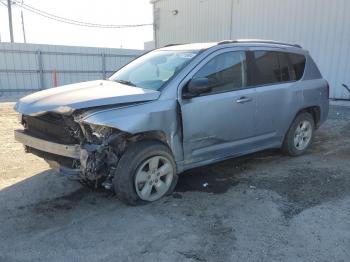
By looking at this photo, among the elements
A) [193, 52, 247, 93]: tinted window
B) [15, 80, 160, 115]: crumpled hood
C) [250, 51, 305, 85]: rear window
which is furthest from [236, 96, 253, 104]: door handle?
[15, 80, 160, 115]: crumpled hood

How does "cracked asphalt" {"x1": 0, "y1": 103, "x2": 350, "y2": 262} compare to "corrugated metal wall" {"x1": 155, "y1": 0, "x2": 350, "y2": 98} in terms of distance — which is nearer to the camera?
"cracked asphalt" {"x1": 0, "y1": 103, "x2": 350, "y2": 262}

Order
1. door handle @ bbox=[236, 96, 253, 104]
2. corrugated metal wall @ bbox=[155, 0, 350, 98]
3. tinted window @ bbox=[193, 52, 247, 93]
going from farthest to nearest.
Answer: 1. corrugated metal wall @ bbox=[155, 0, 350, 98]
2. door handle @ bbox=[236, 96, 253, 104]
3. tinted window @ bbox=[193, 52, 247, 93]

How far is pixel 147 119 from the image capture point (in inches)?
155

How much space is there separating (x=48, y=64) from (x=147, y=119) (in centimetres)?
1547

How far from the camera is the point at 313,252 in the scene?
322 cm

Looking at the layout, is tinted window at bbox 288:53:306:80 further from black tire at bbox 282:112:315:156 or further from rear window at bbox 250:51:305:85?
black tire at bbox 282:112:315:156

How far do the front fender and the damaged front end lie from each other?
16 centimetres

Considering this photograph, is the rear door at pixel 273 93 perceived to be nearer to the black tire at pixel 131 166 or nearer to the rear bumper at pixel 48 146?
the black tire at pixel 131 166

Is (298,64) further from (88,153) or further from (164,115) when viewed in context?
(88,153)

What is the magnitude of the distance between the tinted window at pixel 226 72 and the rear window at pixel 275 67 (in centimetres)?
22

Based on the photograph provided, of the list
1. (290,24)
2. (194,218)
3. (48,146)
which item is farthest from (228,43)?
(290,24)

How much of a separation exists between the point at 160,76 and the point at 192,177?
1506 mm

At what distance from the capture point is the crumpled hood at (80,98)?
12.2ft

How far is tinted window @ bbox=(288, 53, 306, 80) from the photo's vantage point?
583cm
